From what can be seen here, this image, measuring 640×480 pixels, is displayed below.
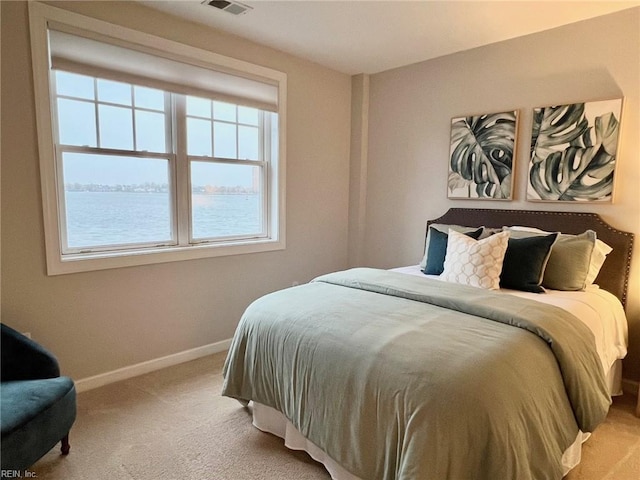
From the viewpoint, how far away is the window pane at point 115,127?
261 cm

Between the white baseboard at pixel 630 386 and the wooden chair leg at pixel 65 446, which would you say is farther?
the white baseboard at pixel 630 386

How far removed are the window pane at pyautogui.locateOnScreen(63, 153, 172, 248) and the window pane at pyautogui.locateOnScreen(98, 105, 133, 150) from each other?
97 millimetres

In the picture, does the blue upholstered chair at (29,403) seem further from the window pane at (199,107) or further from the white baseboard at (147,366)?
the window pane at (199,107)

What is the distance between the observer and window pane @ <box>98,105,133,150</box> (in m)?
2.61

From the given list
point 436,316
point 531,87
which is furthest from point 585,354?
point 531,87

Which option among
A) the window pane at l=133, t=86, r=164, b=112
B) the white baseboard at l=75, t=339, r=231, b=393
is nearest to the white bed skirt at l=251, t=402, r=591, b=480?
the white baseboard at l=75, t=339, r=231, b=393

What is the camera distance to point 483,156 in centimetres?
322

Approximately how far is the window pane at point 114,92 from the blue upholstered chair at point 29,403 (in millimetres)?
1550

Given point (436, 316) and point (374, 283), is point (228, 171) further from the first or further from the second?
point (436, 316)

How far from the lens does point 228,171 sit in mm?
3295

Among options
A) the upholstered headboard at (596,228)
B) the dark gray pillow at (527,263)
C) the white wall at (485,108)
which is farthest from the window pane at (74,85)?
the upholstered headboard at (596,228)

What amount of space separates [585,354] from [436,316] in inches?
26.9

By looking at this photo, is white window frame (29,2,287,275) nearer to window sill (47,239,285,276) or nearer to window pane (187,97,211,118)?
window sill (47,239,285,276)

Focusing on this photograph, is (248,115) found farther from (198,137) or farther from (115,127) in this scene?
(115,127)
